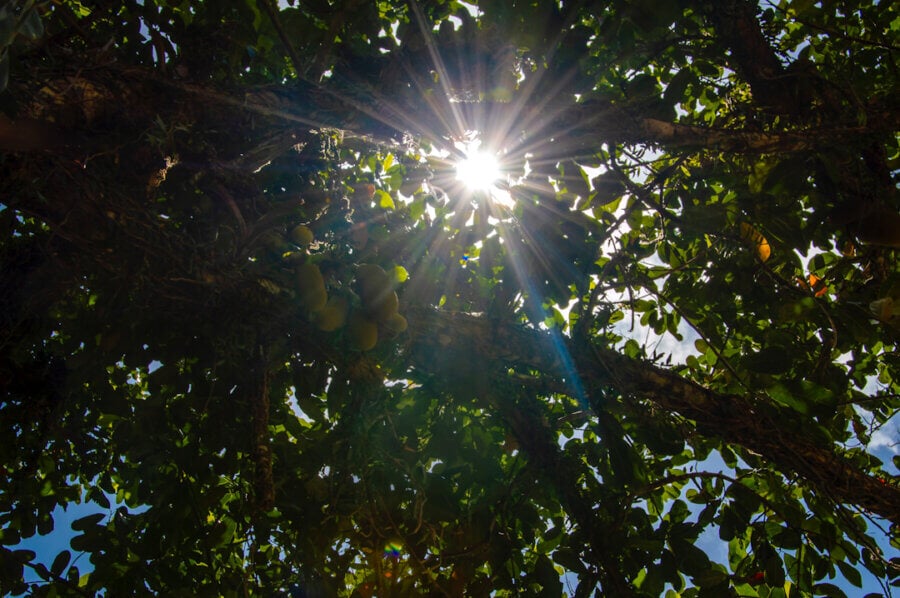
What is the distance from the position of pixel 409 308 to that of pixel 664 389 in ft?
3.67

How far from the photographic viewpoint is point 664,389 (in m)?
2.04

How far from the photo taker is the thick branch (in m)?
1.91

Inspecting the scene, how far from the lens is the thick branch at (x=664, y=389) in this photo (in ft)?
6.25

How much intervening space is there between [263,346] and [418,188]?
59.6 inches

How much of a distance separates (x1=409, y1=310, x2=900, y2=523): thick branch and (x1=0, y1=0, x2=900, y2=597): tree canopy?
0.01 m

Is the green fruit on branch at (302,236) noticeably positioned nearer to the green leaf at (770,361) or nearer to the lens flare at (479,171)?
the lens flare at (479,171)

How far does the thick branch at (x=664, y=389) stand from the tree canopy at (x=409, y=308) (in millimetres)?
13

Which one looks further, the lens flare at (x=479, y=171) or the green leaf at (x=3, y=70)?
the lens flare at (x=479, y=171)

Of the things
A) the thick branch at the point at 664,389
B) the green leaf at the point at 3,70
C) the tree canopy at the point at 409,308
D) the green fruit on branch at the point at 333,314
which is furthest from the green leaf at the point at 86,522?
the green leaf at the point at 3,70

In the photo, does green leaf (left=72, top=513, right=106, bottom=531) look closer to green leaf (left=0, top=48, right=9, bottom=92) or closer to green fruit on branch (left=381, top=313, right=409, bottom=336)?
green fruit on branch (left=381, top=313, right=409, bottom=336)

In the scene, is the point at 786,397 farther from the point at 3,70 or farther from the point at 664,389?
the point at 3,70

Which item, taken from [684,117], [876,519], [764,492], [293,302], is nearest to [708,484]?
[764,492]

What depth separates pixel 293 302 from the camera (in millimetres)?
1829

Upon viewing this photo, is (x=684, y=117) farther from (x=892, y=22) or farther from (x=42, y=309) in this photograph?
(x=42, y=309)
